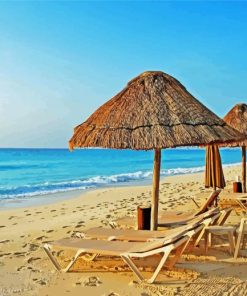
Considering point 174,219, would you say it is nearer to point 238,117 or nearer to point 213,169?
point 213,169

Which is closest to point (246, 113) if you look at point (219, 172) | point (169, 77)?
point (219, 172)

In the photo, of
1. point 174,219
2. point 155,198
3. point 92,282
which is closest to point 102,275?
point 92,282

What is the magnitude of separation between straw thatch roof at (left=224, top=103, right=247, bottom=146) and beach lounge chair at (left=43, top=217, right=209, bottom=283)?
5.10 metres

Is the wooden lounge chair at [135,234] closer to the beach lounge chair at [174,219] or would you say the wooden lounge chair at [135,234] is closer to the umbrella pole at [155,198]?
the umbrella pole at [155,198]

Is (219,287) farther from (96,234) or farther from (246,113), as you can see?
(246,113)

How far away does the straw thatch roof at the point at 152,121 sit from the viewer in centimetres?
458

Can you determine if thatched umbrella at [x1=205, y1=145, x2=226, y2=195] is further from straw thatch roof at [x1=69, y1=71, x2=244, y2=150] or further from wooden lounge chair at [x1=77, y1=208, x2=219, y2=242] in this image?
wooden lounge chair at [x1=77, y1=208, x2=219, y2=242]

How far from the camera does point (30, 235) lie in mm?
6812

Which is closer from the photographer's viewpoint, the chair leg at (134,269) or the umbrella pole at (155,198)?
the chair leg at (134,269)

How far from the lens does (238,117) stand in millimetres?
9430

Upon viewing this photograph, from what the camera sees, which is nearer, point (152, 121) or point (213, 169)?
point (152, 121)

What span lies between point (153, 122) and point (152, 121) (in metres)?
0.02

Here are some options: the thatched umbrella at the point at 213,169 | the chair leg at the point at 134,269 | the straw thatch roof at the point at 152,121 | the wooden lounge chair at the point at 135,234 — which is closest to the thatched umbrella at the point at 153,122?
the straw thatch roof at the point at 152,121

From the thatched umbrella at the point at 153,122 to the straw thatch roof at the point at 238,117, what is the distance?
4.24 metres
